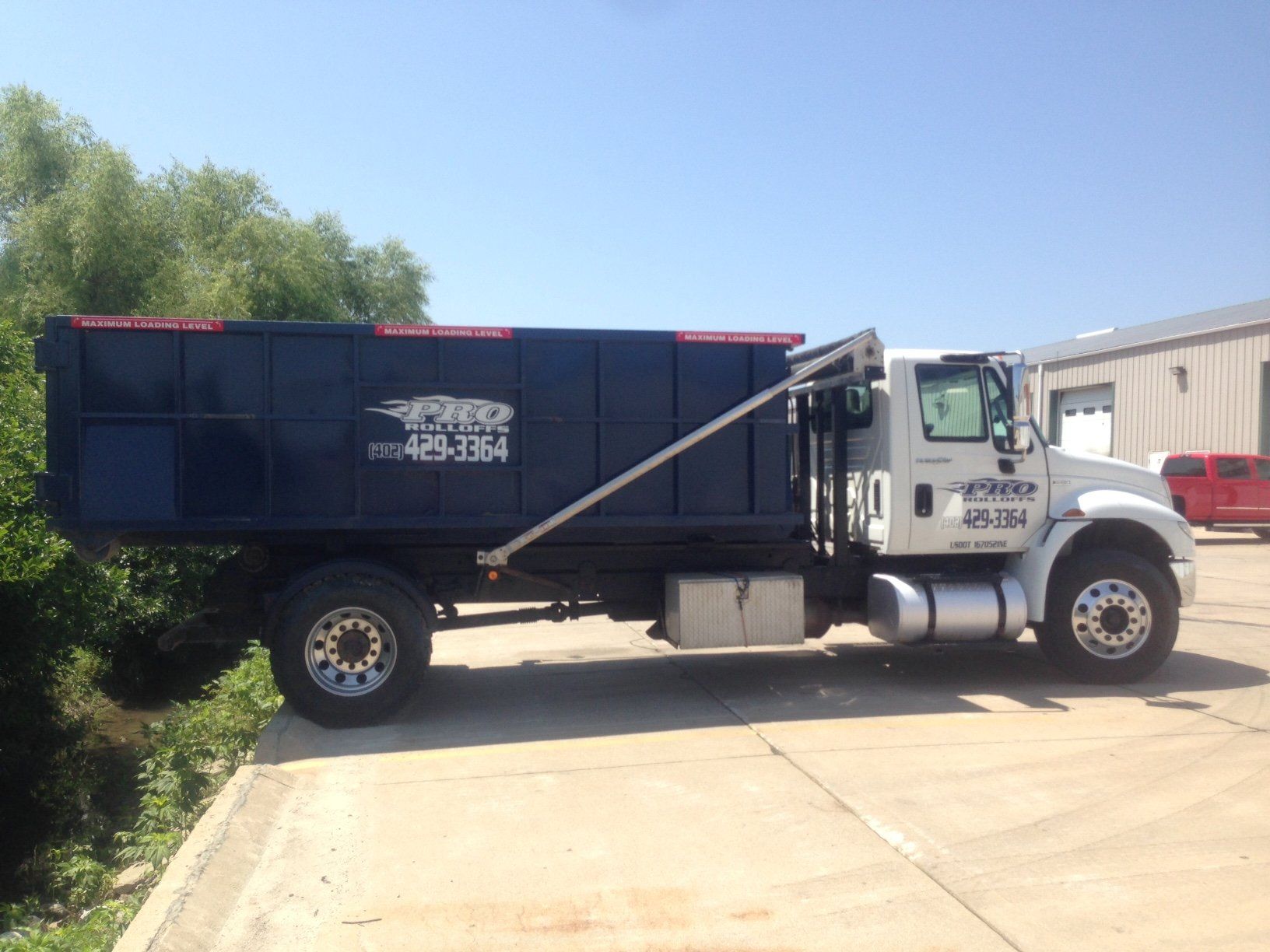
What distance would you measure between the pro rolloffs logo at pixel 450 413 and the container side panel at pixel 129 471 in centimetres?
142

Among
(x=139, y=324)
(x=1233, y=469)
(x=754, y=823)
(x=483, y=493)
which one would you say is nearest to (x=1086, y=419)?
(x=1233, y=469)

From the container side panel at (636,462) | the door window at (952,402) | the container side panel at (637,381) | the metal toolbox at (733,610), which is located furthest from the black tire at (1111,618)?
the container side panel at (637,381)

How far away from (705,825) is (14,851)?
617cm

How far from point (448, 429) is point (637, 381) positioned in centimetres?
146

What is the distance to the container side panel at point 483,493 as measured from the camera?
24.3ft

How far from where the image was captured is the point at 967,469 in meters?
8.18

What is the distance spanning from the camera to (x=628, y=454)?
764cm

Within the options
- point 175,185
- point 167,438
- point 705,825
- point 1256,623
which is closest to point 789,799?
point 705,825

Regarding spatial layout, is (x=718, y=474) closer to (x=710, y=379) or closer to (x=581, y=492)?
(x=710, y=379)

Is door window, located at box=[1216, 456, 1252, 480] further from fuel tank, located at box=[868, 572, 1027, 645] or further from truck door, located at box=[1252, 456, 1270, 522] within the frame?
fuel tank, located at box=[868, 572, 1027, 645]

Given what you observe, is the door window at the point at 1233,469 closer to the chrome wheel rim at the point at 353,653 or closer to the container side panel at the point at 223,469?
the chrome wheel rim at the point at 353,653

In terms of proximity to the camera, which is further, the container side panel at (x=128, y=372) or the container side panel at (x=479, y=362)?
the container side panel at (x=479, y=362)

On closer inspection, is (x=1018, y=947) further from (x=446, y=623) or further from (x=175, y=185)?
(x=175, y=185)

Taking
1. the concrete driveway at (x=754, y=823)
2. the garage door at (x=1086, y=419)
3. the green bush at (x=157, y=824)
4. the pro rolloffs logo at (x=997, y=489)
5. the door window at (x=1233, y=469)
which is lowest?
the green bush at (x=157, y=824)
